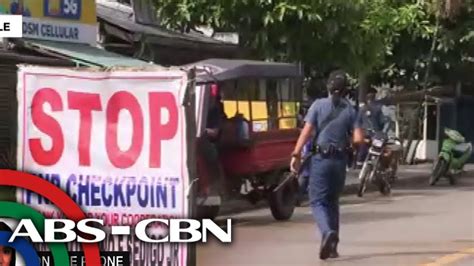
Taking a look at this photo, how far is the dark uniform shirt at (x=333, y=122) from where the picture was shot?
925cm

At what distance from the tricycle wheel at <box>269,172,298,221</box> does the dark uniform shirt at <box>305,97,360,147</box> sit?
11.5 feet

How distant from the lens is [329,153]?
917 cm

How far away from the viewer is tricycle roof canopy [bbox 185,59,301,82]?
12.2 m

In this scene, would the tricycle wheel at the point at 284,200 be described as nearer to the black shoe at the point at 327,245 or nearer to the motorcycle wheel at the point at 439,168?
the black shoe at the point at 327,245

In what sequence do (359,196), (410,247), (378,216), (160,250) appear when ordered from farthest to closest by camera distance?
(359,196), (378,216), (410,247), (160,250)

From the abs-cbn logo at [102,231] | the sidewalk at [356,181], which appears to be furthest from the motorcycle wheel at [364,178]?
the abs-cbn logo at [102,231]

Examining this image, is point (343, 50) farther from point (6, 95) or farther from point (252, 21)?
point (6, 95)

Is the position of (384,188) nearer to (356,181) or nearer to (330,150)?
(356,181)

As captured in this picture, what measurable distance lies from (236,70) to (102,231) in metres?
8.06

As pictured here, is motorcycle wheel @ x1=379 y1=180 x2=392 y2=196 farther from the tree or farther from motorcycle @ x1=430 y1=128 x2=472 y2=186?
motorcycle @ x1=430 y1=128 x2=472 y2=186

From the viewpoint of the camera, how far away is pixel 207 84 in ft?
38.7

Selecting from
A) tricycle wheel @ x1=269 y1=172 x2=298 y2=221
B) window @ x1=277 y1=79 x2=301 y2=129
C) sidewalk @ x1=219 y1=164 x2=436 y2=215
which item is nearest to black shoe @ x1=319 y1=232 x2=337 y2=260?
tricycle wheel @ x1=269 y1=172 x2=298 y2=221

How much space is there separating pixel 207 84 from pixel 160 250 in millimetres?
6902

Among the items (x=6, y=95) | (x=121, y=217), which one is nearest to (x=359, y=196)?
(x=6, y=95)
